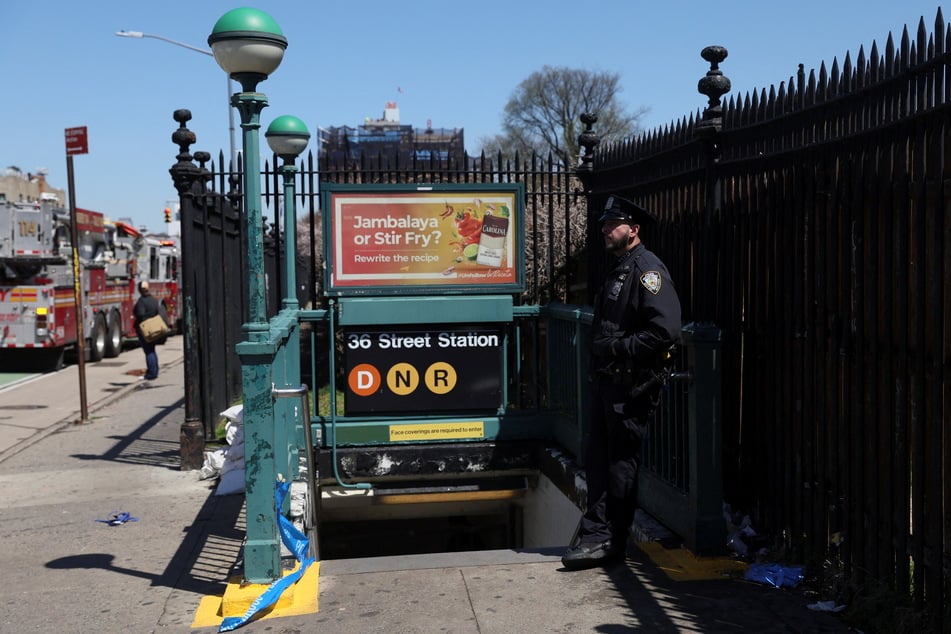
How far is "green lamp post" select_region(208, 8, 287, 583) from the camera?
492 cm

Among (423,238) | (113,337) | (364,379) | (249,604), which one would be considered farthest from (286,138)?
(113,337)

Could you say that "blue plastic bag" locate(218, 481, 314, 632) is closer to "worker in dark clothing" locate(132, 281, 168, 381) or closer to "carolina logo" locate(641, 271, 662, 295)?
"carolina logo" locate(641, 271, 662, 295)

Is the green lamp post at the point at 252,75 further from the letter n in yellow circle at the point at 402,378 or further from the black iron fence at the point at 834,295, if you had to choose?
the letter n in yellow circle at the point at 402,378

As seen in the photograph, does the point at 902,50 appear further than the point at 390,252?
No

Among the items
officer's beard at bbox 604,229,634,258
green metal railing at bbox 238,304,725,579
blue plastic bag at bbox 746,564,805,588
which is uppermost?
officer's beard at bbox 604,229,634,258

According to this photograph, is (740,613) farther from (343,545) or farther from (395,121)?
(395,121)

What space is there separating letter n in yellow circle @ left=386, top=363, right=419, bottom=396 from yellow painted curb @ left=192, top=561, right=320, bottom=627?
136 inches

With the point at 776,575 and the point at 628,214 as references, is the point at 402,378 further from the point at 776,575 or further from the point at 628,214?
the point at 776,575

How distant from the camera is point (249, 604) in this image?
4.89m

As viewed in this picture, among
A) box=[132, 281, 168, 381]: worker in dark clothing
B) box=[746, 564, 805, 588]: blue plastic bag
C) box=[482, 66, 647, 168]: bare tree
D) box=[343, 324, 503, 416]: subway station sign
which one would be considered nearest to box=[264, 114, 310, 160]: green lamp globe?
box=[343, 324, 503, 416]: subway station sign

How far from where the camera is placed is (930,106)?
12.7ft

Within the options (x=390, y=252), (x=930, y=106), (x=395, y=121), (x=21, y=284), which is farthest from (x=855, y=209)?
(x=395, y=121)

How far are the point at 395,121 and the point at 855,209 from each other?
3665 inches

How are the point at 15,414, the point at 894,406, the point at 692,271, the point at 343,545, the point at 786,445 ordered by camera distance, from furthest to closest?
the point at 15,414 < the point at 343,545 < the point at 692,271 < the point at 786,445 < the point at 894,406
